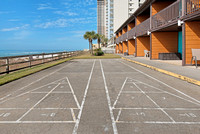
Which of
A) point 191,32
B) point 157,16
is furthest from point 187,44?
point 157,16

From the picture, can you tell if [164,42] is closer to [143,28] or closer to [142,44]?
[143,28]

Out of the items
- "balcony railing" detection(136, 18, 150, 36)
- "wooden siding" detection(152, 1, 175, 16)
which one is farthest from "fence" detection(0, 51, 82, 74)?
"wooden siding" detection(152, 1, 175, 16)

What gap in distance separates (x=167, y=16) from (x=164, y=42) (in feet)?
15.4

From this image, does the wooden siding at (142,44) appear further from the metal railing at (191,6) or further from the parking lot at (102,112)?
the parking lot at (102,112)

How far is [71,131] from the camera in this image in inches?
133

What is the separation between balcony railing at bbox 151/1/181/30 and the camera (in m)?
14.9

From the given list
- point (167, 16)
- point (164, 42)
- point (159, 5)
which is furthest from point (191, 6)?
point (164, 42)

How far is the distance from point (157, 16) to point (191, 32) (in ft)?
22.4

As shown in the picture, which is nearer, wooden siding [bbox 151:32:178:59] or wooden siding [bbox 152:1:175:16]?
wooden siding [bbox 152:1:175:16]

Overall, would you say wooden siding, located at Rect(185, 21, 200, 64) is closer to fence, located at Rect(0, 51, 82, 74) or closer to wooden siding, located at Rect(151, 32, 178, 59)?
wooden siding, located at Rect(151, 32, 178, 59)

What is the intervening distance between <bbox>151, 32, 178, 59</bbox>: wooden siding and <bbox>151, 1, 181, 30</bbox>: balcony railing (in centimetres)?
152

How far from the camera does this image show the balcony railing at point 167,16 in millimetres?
14870

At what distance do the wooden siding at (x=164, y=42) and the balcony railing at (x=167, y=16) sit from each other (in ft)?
4.97

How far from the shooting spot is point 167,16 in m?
16.8
